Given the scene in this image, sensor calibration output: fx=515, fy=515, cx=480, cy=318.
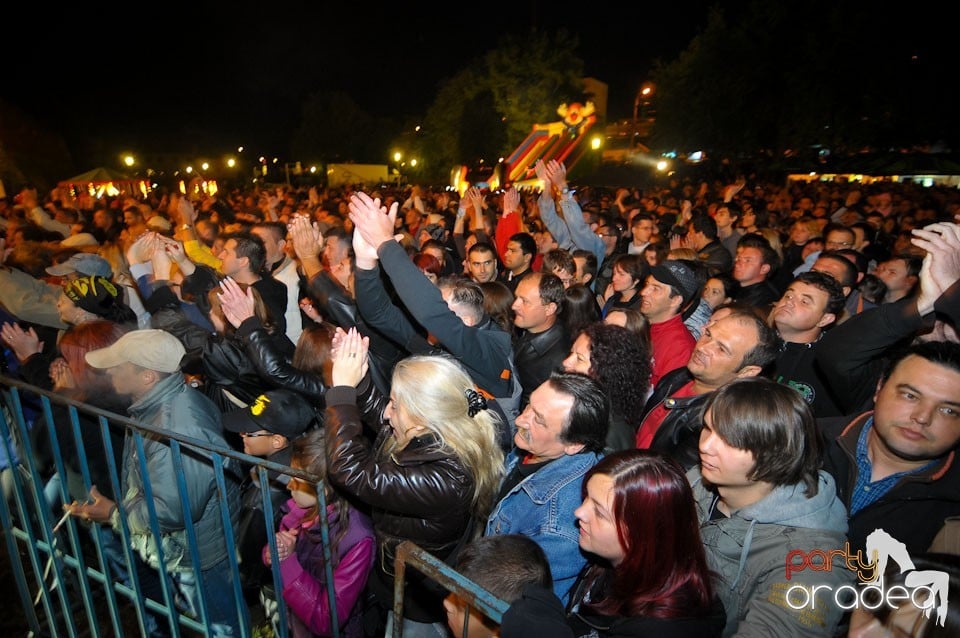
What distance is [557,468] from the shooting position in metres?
2.29

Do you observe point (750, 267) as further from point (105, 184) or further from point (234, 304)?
point (105, 184)

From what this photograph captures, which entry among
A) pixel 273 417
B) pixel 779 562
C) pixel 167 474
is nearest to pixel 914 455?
pixel 779 562

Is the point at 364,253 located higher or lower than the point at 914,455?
higher

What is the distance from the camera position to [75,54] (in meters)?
28.5

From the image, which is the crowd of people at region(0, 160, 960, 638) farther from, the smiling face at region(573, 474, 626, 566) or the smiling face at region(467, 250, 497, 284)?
the smiling face at region(467, 250, 497, 284)

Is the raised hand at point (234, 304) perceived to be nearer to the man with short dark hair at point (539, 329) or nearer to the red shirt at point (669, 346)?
the man with short dark hair at point (539, 329)

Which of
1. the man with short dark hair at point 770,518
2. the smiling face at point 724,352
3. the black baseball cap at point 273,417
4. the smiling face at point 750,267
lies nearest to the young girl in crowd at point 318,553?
the black baseball cap at point 273,417

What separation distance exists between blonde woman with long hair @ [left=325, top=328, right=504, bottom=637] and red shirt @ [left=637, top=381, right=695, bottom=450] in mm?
1078

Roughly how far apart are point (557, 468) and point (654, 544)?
2.07ft

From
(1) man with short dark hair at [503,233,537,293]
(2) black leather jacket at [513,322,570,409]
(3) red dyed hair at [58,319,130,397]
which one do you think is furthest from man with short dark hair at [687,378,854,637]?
(1) man with short dark hair at [503,233,537,293]

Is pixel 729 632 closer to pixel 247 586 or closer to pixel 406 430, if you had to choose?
pixel 406 430

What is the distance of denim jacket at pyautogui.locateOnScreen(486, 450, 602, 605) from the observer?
2104 millimetres

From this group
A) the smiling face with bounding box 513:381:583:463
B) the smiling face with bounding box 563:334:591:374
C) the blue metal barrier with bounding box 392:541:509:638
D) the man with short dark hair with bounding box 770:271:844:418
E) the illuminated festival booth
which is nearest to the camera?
the blue metal barrier with bounding box 392:541:509:638

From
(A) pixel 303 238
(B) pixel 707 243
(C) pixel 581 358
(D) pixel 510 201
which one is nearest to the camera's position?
(C) pixel 581 358
